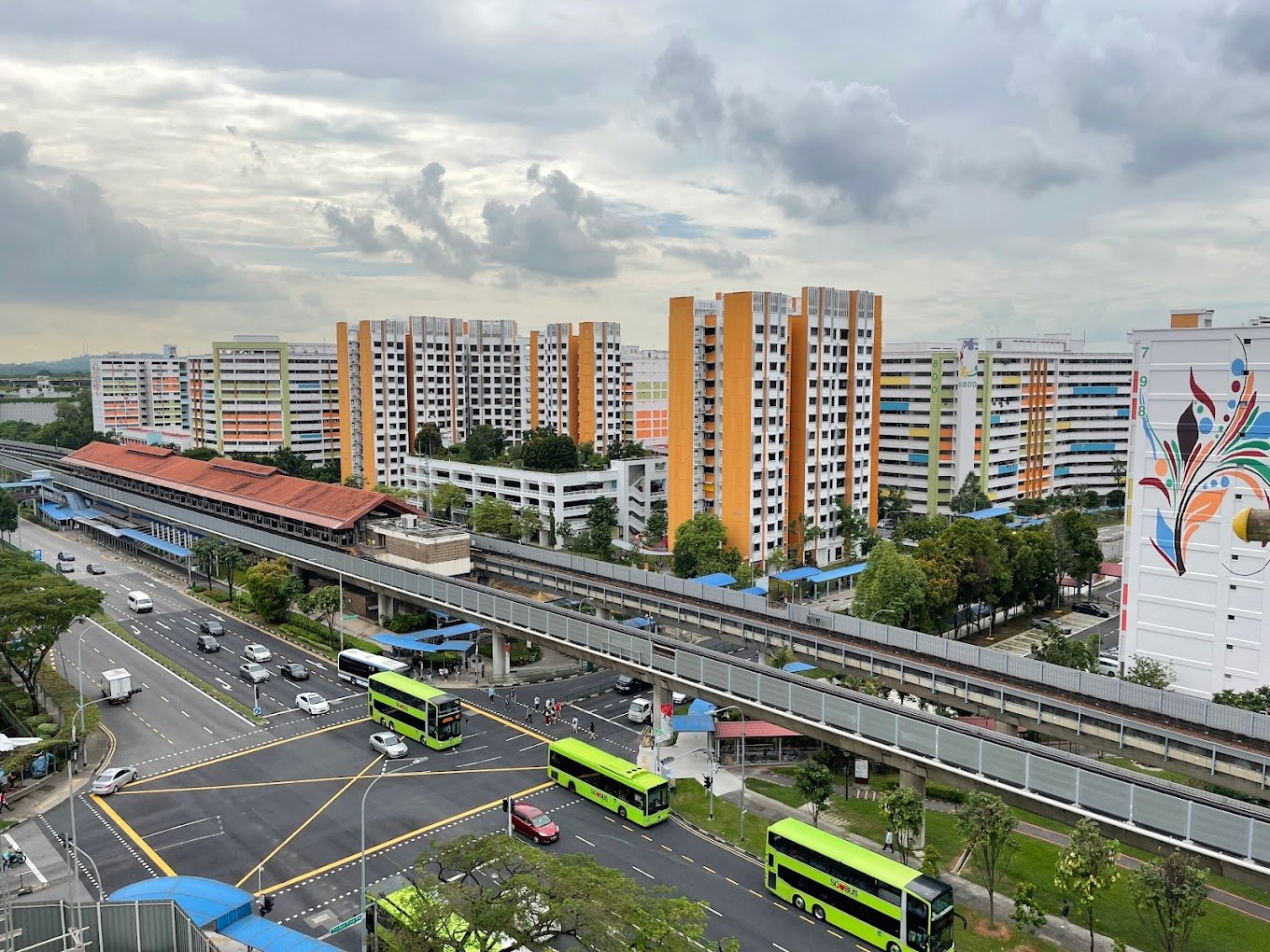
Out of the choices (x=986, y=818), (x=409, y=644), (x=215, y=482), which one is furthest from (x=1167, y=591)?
(x=215, y=482)

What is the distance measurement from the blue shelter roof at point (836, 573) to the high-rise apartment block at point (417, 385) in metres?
75.1

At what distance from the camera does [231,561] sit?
80812 millimetres

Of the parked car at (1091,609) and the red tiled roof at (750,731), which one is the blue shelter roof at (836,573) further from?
the red tiled roof at (750,731)

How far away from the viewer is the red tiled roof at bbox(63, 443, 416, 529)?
82812 mm

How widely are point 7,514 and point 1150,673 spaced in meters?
116

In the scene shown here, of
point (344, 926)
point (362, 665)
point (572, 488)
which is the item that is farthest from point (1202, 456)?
point (572, 488)

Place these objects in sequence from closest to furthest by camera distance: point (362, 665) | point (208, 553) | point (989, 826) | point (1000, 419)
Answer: point (989, 826) < point (362, 665) < point (208, 553) < point (1000, 419)

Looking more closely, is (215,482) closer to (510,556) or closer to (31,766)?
(510,556)

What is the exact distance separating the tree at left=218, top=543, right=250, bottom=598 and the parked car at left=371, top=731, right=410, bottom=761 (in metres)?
37.3

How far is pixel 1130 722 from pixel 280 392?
5900 inches

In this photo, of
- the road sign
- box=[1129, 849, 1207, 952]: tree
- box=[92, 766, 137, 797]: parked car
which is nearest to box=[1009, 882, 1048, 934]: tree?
box=[1129, 849, 1207, 952]: tree

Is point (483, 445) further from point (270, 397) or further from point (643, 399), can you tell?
point (270, 397)

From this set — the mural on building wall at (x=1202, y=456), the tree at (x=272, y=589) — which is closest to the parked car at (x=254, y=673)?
the tree at (x=272, y=589)

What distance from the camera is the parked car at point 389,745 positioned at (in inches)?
1948
